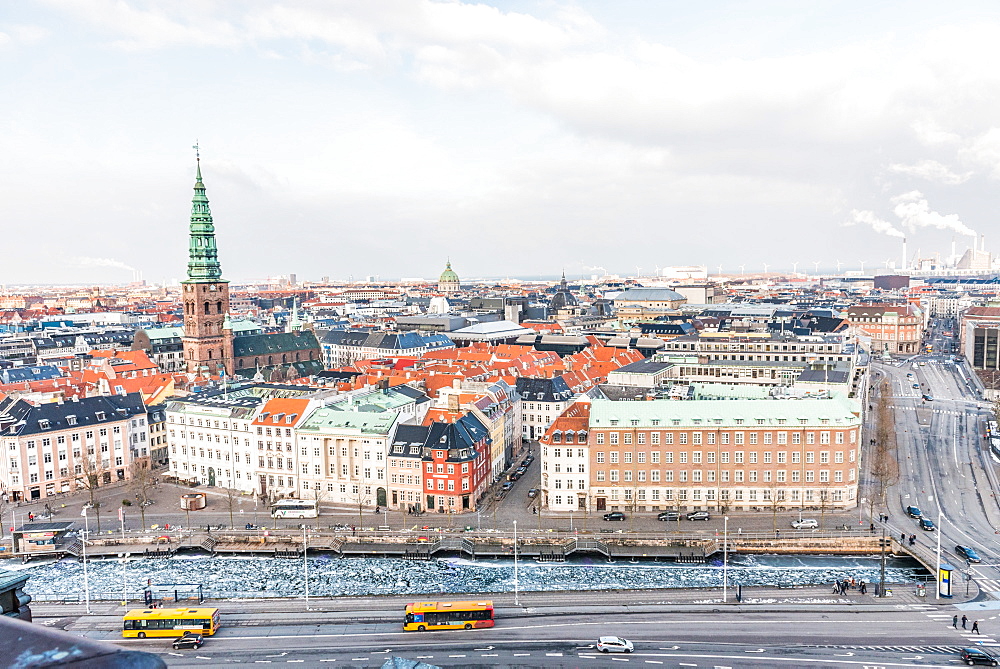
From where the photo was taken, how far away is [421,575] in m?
71.9

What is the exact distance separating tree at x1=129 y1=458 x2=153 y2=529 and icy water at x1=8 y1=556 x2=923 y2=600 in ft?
37.2

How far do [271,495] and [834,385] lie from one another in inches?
3248

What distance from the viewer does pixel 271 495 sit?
95.2 m

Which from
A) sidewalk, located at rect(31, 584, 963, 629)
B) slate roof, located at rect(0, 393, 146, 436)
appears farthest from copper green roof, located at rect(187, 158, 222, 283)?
sidewalk, located at rect(31, 584, 963, 629)

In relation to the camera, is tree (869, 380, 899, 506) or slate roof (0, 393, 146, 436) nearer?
tree (869, 380, 899, 506)

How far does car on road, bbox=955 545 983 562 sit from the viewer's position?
69.9 m

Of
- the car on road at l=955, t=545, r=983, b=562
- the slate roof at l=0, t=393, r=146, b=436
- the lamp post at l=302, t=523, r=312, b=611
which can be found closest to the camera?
the lamp post at l=302, t=523, r=312, b=611

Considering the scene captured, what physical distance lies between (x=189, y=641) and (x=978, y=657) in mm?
55840

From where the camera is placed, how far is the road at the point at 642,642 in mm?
52031

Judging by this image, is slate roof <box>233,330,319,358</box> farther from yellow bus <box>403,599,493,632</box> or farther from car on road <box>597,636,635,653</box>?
car on road <box>597,636,635,653</box>

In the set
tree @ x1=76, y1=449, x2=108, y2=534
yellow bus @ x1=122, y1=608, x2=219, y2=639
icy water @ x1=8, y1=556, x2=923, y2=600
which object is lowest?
icy water @ x1=8, y1=556, x2=923, y2=600

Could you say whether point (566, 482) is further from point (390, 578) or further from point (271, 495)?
point (271, 495)

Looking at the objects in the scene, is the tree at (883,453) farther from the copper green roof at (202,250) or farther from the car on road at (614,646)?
the copper green roof at (202,250)

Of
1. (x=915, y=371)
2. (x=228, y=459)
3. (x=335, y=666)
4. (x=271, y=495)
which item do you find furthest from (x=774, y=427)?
(x=915, y=371)
